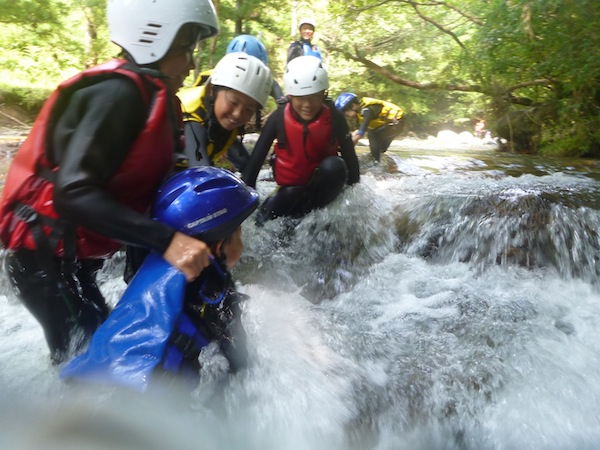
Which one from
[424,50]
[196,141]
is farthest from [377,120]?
[424,50]

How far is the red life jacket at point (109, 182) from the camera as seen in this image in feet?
4.14

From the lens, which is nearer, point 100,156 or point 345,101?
point 100,156

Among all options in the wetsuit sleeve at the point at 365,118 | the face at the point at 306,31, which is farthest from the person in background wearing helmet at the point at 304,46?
the wetsuit sleeve at the point at 365,118

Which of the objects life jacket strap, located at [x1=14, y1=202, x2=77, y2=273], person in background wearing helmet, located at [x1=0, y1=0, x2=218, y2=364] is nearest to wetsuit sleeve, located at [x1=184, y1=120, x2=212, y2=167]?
person in background wearing helmet, located at [x1=0, y1=0, x2=218, y2=364]

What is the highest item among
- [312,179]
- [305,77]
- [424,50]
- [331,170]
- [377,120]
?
[305,77]

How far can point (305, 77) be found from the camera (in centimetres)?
367

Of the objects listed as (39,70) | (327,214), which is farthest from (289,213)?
(39,70)

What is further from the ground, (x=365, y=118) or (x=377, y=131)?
(x=365, y=118)

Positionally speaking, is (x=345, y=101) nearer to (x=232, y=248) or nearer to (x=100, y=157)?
(x=232, y=248)

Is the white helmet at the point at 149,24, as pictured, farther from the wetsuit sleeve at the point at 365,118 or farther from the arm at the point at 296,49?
the wetsuit sleeve at the point at 365,118

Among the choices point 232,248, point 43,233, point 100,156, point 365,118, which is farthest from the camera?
point 365,118

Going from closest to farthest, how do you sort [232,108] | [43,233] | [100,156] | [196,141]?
[100,156] → [43,233] → [232,108] → [196,141]

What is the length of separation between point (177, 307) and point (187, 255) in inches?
6.1

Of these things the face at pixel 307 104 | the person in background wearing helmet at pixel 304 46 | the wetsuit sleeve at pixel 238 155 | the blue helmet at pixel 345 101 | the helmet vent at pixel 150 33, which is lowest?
the blue helmet at pixel 345 101
